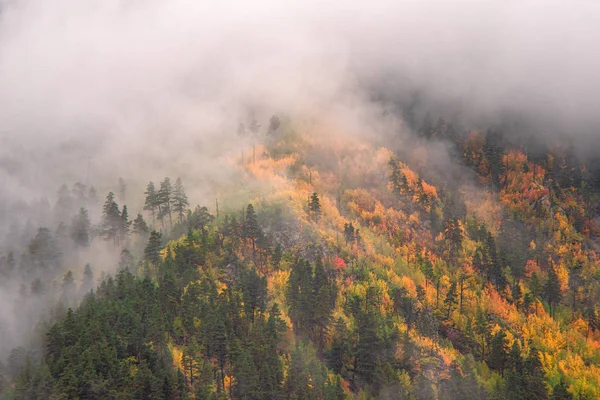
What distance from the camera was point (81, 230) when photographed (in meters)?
136

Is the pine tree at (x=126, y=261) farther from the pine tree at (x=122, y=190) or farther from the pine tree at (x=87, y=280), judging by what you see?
the pine tree at (x=122, y=190)

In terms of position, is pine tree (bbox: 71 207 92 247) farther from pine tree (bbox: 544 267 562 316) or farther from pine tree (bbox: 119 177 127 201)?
pine tree (bbox: 544 267 562 316)

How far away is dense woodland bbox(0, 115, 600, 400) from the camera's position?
305ft

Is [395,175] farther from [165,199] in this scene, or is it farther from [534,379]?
[534,379]

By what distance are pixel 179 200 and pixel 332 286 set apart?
43735 millimetres

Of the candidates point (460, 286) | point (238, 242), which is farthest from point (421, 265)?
point (238, 242)

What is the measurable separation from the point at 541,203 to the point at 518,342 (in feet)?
200

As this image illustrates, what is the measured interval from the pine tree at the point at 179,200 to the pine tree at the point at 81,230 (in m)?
20.9

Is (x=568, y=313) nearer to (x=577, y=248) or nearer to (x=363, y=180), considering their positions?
(x=577, y=248)

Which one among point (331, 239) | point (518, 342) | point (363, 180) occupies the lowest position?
point (518, 342)

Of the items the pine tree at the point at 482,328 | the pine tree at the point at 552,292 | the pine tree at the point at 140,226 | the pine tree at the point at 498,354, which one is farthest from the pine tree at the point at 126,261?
the pine tree at the point at 552,292

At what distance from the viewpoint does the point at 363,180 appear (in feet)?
550

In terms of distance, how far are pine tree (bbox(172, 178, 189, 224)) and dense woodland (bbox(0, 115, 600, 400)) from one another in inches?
22.6

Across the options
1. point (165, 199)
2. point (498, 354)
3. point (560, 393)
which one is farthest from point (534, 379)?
point (165, 199)
